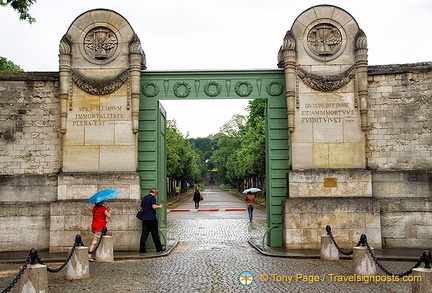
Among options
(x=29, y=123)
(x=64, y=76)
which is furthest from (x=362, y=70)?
(x=29, y=123)

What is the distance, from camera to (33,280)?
7703mm

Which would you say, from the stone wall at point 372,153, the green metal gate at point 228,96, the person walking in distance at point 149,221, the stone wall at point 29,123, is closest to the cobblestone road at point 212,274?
the person walking in distance at point 149,221

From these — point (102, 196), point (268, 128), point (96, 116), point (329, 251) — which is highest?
point (96, 116)

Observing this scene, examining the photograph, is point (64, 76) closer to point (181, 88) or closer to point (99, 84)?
point (99, 84)

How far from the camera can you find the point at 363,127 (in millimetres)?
Result: 14305

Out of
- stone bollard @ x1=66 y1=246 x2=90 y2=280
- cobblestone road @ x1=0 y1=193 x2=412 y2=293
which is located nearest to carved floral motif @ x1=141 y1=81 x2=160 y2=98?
cobblestone road @ x1=0 y1=193 x2=412 y2=293

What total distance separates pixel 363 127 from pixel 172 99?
18.9 ft

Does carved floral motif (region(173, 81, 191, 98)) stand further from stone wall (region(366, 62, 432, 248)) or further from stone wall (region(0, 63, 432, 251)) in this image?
stone wall (region(366, 62, 432, 248))

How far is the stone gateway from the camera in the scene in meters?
14.1

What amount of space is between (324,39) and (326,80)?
4.20 feet

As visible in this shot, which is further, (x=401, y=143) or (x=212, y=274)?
(x=401, y=143)

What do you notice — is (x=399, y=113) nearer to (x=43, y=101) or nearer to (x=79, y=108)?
(x=79, y=108)

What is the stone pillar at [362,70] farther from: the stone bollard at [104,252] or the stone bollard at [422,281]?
the stone bollard at [104,252]

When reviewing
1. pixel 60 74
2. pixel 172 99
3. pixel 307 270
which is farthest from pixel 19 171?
pixel 307 270
